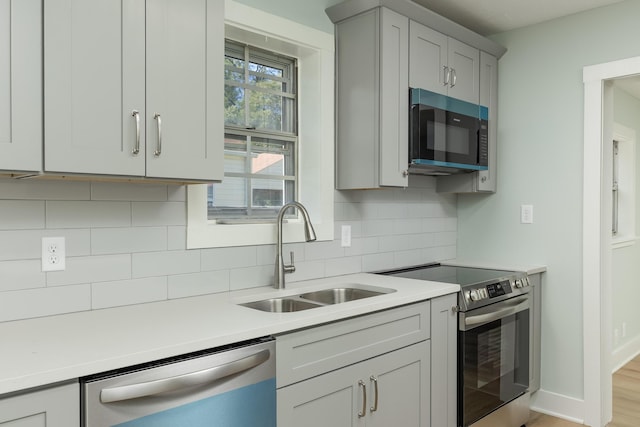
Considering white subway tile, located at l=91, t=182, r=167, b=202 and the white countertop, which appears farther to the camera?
white subway tile, located at l=91, t=182, r=167, b=202

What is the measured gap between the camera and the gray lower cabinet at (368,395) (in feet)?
5.54

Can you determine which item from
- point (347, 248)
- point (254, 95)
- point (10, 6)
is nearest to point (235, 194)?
point (254, 95)

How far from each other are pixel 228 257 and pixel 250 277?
156 mm

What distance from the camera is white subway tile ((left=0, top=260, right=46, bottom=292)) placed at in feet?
5.24

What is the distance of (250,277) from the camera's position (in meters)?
2.28

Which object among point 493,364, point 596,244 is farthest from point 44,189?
point 596,244

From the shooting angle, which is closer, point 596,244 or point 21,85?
point 21,85

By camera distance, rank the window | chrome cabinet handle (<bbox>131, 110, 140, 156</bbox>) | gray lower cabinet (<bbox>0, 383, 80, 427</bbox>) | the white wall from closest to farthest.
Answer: gray lower cabinet (<bbox>0, 383, 80, 427</bbox>), chrome cabinet handle (<bbox>131, 110, 140, 156</bbox>), the window, the white wall

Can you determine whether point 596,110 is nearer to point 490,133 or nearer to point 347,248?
point 490,133

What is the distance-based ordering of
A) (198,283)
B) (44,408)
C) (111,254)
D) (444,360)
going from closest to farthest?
(44,408) → (111,254) → (198,283) → (444,360)

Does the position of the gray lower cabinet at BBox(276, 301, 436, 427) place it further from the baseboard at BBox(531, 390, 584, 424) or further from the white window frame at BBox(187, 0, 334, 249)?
the baseboard at BBox(531, 390, 584, 424)

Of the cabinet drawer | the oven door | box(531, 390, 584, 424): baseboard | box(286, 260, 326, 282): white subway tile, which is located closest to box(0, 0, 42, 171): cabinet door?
the cabinet drawer

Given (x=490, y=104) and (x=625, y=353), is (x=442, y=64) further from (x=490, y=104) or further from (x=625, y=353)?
(x=625, y=353)

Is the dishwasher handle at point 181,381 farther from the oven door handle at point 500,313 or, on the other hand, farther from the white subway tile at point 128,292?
the oven door handle at point 500,313
